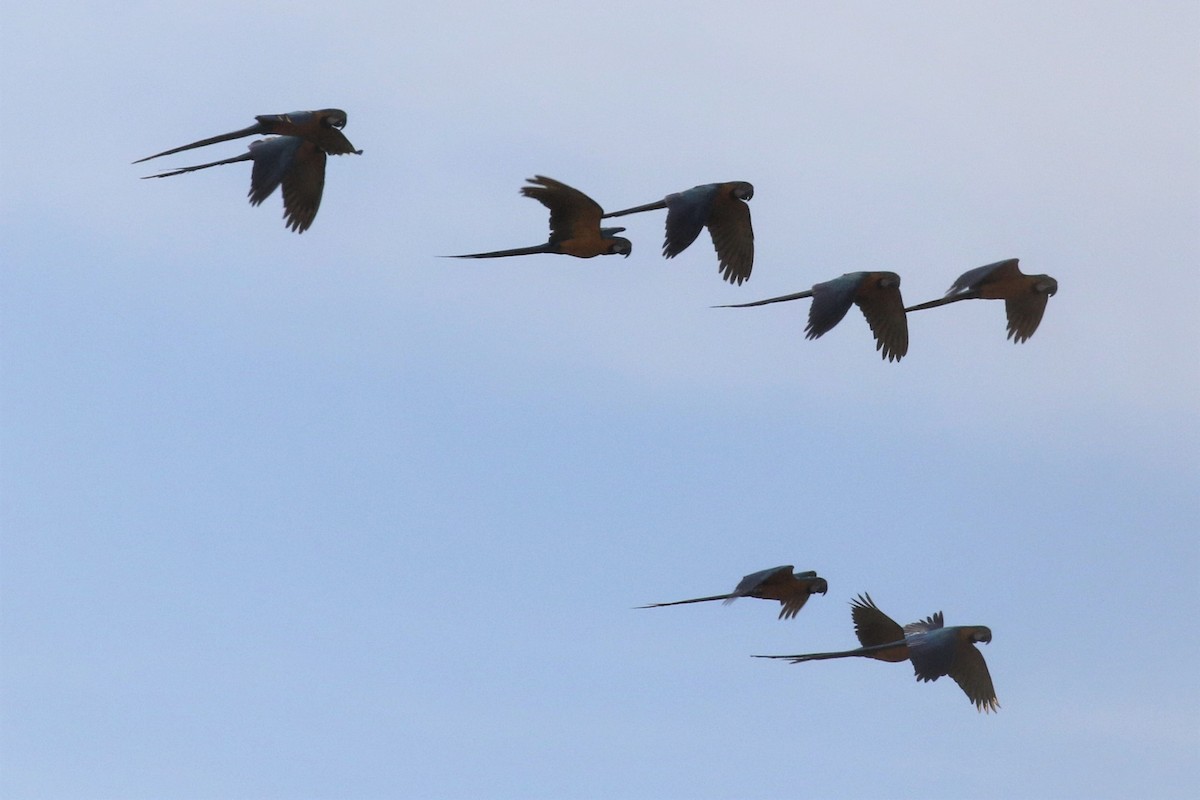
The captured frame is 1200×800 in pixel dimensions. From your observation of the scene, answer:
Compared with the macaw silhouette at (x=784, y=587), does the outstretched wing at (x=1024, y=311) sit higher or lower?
higher

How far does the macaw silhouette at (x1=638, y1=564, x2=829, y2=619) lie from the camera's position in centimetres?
2533

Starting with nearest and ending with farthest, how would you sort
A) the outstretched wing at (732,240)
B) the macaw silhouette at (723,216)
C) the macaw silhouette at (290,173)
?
the macaw silhouette at (290,173)
the macaw silhouette at (723,216)
the outstretched wing at (732,240)

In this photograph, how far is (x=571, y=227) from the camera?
79.4 feet

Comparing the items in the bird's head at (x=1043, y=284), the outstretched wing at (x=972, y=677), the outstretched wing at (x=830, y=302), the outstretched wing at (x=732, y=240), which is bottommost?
the outstretched wing at (x=972, y=677)

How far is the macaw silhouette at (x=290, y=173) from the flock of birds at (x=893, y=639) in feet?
20.1

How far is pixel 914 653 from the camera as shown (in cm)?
2478

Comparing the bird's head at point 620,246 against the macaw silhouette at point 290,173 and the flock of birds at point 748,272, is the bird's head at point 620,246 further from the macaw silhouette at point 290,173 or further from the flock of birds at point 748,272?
the macaw silhouette at point 290,173

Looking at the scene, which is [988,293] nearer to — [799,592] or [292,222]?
[799,592]

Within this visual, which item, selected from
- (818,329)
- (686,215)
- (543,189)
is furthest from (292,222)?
(818,329)

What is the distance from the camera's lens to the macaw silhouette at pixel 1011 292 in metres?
25.3

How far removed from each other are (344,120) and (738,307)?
4.95 m

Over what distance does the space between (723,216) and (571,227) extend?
2205mm

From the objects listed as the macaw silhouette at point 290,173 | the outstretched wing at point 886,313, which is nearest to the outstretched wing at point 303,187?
the macaw silhouette at point 290,173

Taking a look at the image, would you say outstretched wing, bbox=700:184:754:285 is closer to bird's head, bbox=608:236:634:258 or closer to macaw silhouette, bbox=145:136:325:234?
bird's head, bbox=608:236:634:258
